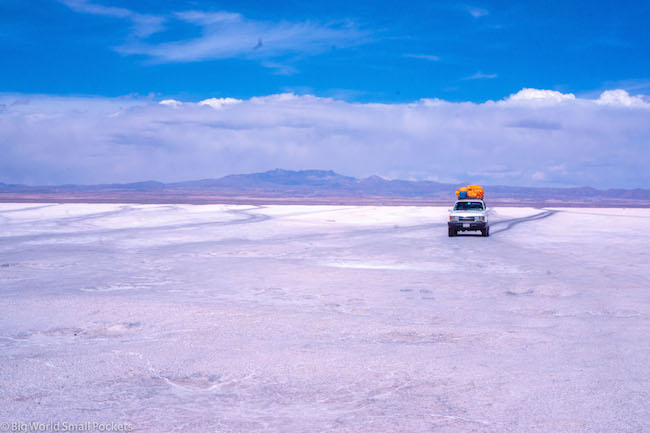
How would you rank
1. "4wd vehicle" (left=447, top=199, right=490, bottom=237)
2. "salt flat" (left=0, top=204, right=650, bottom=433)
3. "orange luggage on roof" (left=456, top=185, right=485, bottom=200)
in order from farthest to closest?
"orange luggage on roof" (left=456, top=185, right=485, bottom=200)
"4wd vehicle" (left=447, top=199, right=490, bottom=237)
"salt flat" (left=0, top=204, right=650, bottom=433)

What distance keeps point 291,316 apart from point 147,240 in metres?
16.5

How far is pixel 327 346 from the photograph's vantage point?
7820 millimetres

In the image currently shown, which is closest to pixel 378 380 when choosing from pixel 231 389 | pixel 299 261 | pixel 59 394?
pixel 231 389

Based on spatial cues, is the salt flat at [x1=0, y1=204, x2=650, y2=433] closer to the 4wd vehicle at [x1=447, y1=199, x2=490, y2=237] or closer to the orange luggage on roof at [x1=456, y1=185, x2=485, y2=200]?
the 4wd vehicle at [x1=447, y1=199, x2=490, y2=237]

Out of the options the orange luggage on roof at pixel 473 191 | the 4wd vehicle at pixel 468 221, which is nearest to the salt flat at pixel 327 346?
the 4wd vehicle at pixel 468 221

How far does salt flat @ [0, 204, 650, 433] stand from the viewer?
17.9ft

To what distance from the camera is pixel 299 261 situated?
17562 millimetres

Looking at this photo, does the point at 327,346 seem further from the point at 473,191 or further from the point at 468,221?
the point at 473,191

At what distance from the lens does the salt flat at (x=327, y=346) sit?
17.9 ft

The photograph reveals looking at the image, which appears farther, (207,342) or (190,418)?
(207,342)

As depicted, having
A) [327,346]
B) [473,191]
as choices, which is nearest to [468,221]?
[473,191]

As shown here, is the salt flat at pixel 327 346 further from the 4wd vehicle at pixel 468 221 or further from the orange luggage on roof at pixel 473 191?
the orange luggage on roof at pixel 473 191

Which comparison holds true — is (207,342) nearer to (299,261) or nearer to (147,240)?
(299,261)

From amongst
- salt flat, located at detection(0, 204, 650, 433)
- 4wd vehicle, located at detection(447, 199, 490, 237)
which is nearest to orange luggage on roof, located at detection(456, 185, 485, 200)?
4wd vehicle, located at detection(447, 199, 490, 237)
